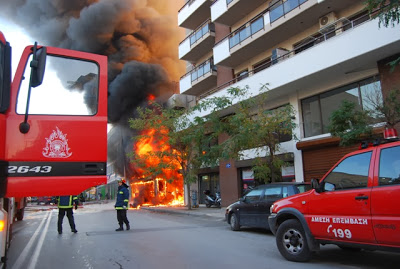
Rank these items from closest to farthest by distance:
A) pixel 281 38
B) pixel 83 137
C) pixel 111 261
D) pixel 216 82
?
pixel 83 137 → pixel 111 261 → pixel 281 38 → pixel 216 82

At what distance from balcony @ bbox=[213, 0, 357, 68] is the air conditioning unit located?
0.17 meters

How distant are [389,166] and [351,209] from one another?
805mm

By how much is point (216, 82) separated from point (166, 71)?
12.6m

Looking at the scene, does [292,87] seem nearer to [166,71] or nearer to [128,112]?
[128,112]

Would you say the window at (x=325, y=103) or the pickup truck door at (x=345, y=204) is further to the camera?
the window at (x=325, y=103)

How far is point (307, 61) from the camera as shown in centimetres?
1364

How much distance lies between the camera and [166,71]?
34.5m

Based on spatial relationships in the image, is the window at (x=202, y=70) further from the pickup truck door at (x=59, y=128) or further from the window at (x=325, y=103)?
the pickup truck door at (x=59, y=128)

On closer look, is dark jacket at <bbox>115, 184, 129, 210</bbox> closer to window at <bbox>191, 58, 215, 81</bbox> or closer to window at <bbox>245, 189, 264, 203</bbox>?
window at <bbox>245, 189, 264, 203</bbox>

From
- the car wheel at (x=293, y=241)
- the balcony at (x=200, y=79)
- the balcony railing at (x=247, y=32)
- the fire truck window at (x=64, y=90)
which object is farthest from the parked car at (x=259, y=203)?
the balcony at (x=200, y=79)

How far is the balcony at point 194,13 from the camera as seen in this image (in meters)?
23.0

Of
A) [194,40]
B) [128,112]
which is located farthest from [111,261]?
[128,112]

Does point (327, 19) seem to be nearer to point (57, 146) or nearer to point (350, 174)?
point (350, 174)

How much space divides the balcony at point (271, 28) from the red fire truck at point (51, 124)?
12.3 meters
